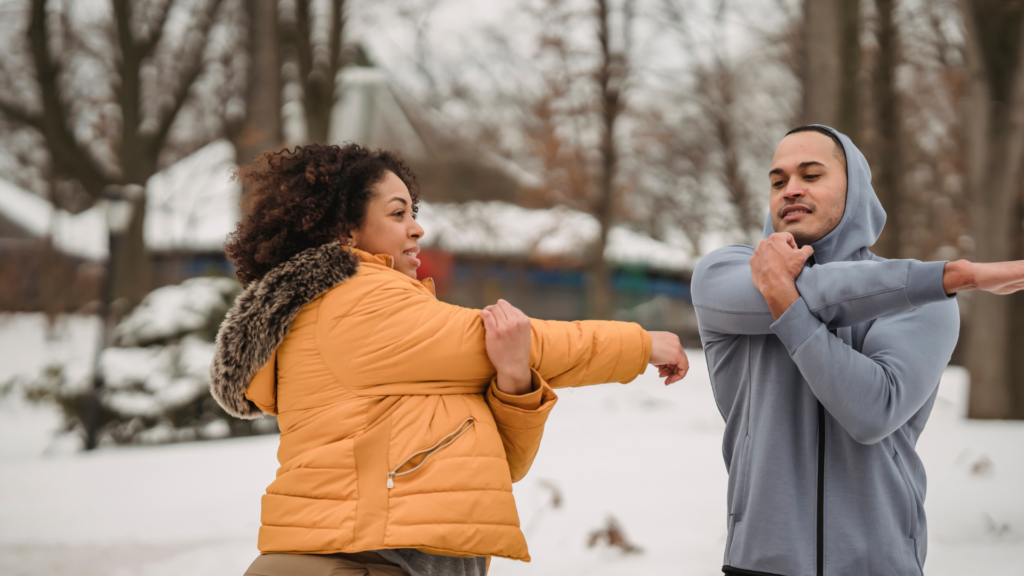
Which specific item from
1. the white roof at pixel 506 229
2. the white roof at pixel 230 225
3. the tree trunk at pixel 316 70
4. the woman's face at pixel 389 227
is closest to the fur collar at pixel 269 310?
the woman's face at pixel 389 227

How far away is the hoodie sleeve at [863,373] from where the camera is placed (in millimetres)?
1808

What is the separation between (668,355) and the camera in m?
2.17

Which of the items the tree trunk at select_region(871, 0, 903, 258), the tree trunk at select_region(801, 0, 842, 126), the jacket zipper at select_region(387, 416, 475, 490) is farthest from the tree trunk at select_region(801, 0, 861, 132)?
the jacket zipper at select_region(387, 416, 475, 490)

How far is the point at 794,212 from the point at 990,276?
55cm

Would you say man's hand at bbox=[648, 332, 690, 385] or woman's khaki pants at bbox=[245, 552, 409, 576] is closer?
woman's khaki pants at bbox=[245, 552, 409, 576]

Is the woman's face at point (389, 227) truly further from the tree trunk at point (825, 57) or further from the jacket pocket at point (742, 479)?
the tree trunk at point (825, 57)

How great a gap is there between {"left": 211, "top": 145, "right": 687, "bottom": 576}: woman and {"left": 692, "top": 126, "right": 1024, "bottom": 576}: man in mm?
264

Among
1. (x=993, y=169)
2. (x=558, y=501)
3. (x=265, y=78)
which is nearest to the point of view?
(x=558, y=501)

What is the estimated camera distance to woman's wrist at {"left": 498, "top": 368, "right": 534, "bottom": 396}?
1.95 metres

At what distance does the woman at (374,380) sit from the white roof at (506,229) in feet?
48.7

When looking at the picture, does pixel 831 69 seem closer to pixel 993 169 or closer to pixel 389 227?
pixel 993 169

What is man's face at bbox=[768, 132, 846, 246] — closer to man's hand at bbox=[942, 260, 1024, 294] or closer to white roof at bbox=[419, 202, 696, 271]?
man's hand at bbox=[942, 260, 1024, 294]

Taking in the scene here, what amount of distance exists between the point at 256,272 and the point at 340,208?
0.28 meters

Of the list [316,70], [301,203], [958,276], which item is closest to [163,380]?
[316,70]
